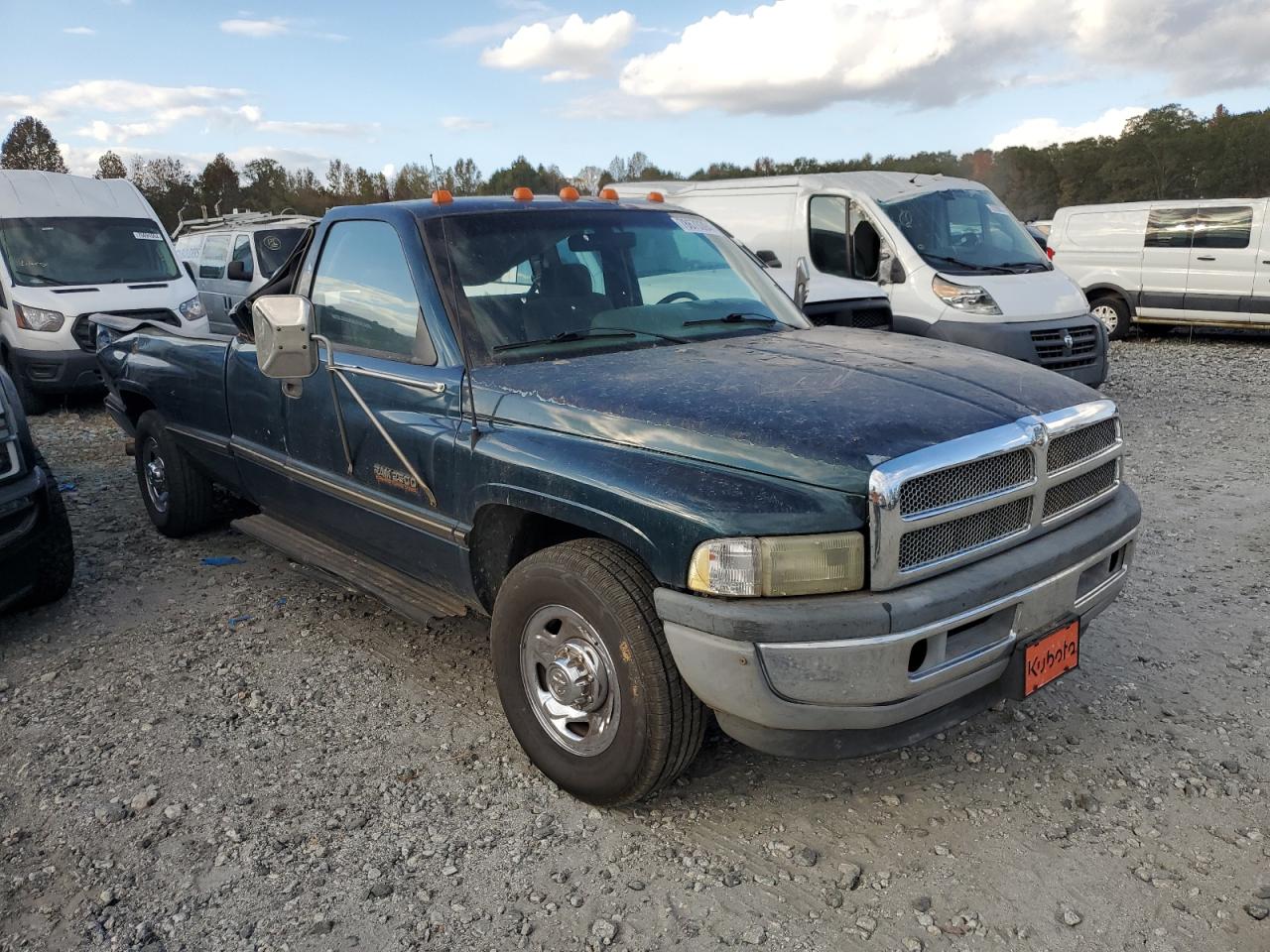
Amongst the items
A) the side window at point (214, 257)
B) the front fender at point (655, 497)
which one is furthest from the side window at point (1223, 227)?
the side window at point (214, 257)

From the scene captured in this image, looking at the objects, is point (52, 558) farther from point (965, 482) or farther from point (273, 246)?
point (273, 246)

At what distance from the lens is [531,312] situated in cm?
352

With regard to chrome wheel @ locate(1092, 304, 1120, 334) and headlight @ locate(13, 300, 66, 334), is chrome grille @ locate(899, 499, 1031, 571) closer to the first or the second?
headlight @ locate(13, 300, 66, 334)

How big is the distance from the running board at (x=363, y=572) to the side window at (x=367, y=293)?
36.2 inches

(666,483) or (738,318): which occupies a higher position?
(738,318)

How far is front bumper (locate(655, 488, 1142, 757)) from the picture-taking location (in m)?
2.45

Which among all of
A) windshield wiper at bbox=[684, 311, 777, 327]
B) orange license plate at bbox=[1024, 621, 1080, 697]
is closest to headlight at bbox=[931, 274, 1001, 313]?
windshield wiper at bbox=[684, 311, 777, 327]

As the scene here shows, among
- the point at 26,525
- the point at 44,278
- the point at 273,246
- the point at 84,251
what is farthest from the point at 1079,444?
the point at 273,246

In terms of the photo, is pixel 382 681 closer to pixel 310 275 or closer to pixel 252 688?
pixel 252 688

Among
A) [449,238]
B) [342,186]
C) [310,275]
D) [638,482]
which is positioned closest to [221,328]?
[310,275]

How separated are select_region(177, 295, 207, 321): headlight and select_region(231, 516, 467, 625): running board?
6871 millimetres

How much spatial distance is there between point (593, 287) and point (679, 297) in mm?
376

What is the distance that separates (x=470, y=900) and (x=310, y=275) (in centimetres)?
270

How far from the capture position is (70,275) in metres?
10.4
